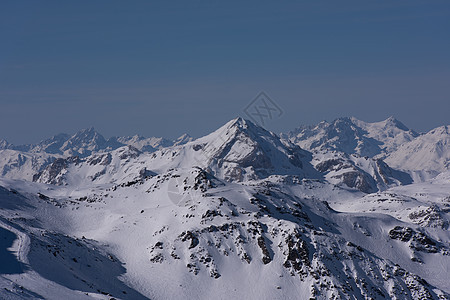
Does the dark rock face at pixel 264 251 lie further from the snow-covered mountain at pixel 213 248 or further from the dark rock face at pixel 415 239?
the dark rock face at pixel 415 239

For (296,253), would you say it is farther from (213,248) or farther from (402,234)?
(402,234)

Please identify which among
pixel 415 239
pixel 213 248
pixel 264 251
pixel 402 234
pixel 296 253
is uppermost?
pixel 402 234

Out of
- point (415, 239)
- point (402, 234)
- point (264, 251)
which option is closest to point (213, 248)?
point (264, 251)

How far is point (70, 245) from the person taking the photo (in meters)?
117

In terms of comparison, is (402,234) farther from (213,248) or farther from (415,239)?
(213,248)

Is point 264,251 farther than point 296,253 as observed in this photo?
Yes

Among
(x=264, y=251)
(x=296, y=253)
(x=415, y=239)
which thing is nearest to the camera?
(x=296, y=253)

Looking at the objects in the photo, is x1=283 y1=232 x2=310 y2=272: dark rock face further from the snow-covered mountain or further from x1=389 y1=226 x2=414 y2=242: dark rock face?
x1=389 y1=226 x2=414 y2=242: dark rock face

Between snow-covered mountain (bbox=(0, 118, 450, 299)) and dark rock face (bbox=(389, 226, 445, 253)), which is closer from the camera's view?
snow-covered mountain (bbox=(0, 118, 450, 299))

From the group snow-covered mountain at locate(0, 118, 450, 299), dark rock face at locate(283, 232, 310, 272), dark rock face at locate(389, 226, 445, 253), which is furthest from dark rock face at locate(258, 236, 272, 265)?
dark rock face at locate(389, 226, 445, 253)

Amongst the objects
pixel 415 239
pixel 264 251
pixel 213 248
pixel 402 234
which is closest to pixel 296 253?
pixel 264 251

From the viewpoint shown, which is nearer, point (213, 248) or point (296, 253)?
point (296, 253)

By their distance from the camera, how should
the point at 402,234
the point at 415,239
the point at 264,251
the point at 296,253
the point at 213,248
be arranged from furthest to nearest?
the point at 402,234 → the point at 415,239 → the point at 213,248 → the point at 264,251 → the point at 296,253

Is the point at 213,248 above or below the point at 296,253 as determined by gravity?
below
